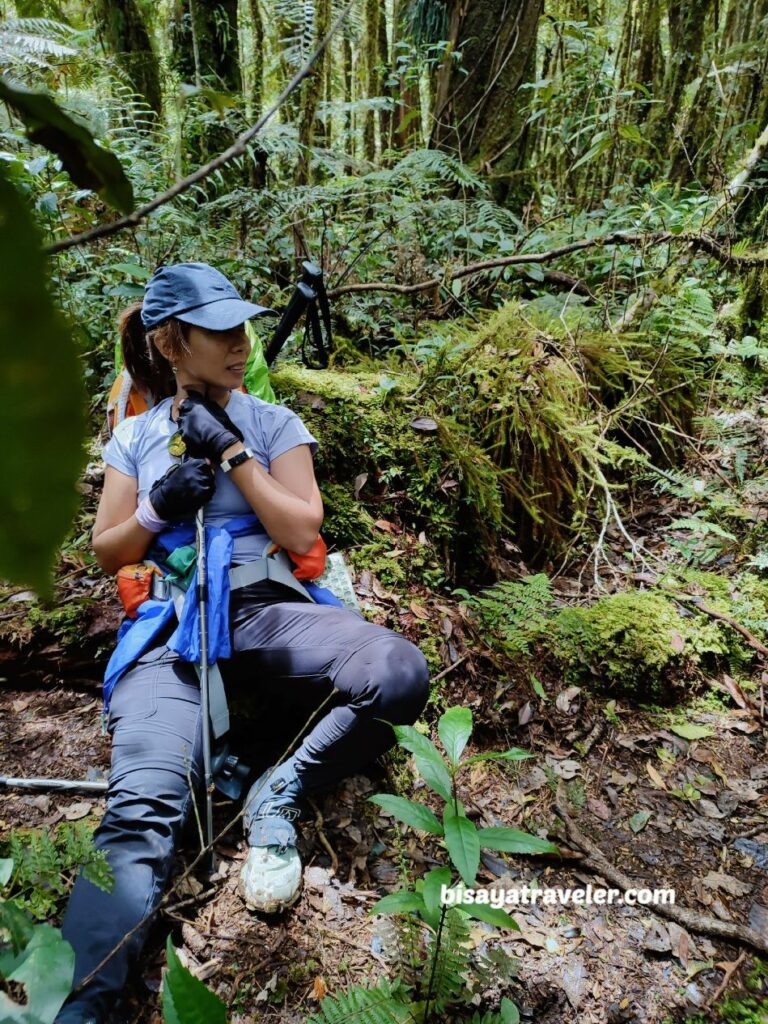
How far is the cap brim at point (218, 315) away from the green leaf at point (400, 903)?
2117mm

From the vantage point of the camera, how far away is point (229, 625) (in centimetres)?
255

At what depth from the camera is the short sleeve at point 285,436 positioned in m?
2.87

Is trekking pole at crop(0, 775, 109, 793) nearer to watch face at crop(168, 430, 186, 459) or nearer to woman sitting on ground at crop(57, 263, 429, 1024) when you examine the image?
woman sitting on ground at crop(57, 263, 429, 1024)

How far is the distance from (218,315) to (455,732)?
187 cm

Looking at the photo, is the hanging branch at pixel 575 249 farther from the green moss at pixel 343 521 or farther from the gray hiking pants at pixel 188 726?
the gray hiking pants at pixel 188 726

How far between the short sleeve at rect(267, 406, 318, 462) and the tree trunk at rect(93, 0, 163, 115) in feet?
16.7

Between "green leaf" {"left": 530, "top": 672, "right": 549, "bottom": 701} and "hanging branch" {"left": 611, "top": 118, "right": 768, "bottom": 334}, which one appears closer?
"green leaf" {"left": 530, "top": 672, "right": 549, "bottom": 701}

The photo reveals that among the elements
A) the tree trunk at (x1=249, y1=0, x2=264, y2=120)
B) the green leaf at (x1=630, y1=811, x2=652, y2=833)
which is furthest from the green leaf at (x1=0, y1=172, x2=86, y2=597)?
the tree trunk at (x1=249, y1=0, x2=264, y2=120)

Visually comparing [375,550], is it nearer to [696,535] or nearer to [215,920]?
[215,920]

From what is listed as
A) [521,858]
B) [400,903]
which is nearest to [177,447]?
[400,903]

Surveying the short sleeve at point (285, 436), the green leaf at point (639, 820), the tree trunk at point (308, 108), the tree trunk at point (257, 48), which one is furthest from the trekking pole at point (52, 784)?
the tree trunk at point (257, 48)

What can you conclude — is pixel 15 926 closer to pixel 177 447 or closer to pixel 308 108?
pixel 177 447

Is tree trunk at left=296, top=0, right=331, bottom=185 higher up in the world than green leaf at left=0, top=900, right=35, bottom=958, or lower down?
higher up

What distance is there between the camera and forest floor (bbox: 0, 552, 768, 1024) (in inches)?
77.8
